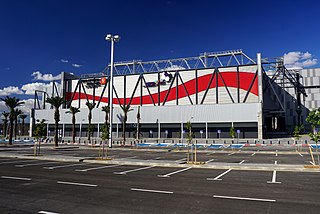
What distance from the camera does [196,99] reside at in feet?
232

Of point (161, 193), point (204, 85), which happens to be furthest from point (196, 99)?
point (161, 193)

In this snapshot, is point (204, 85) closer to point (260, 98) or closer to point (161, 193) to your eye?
point (260, 98)

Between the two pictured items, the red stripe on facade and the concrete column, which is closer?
the concrete column

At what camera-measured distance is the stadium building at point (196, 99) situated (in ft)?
A: 209

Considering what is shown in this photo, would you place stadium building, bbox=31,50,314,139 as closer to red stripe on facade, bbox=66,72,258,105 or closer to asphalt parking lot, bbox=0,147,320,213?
red stripe on facade, bbox=66,72,258,105

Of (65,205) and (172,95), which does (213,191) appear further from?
(172,95)

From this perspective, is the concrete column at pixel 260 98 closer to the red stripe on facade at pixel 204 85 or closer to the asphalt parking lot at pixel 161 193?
the red stripe on facade at pixel 204 85

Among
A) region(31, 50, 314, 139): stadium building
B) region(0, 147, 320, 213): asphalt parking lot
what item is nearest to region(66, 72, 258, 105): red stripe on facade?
region(31, 50, 314, 139): stadium building

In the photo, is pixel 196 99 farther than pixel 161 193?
Yes

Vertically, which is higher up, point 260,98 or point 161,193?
point 260,98

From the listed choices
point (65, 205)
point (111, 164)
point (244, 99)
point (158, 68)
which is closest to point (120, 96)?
point (158, 68)

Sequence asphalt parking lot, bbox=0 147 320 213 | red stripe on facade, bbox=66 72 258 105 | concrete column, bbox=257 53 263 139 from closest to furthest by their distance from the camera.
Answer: asphalt parking lot, bbox=0 147 320 213 < concrete column, bbox=257 53 263 139 < red stripe on facade, bbox=66 72 258 105

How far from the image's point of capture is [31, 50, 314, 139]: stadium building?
63750 millimetres

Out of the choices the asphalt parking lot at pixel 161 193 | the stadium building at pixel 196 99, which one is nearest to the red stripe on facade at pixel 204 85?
the stadium building at pixel 196 99
